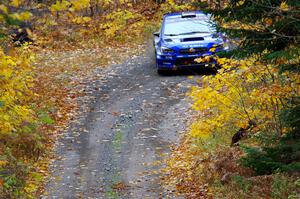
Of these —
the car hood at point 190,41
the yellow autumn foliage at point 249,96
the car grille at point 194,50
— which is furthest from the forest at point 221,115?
the car hood at point 190,41

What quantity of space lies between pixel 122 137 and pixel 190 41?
18.2 ft

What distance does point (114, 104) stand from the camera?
16.6m

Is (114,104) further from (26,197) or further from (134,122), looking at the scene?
(26,197)

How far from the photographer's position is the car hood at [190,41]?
17797 mm

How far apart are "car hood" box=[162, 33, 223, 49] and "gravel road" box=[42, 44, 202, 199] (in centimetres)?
124

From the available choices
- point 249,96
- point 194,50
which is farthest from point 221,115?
point 194,50

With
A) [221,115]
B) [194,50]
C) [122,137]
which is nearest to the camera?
[221,115]

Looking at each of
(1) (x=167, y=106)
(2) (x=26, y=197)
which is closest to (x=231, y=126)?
(1) (x=167, y=106)

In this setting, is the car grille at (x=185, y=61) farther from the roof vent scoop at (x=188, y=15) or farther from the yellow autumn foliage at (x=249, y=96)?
the yellow autumn foliage at (x=249, y=96)

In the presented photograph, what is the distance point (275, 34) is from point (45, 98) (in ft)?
35.0

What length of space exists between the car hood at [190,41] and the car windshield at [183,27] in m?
0.28

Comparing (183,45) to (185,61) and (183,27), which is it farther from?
(183,27)

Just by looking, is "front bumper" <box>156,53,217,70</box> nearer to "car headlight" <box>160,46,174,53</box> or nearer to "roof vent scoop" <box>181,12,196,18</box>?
"car headlight" <box>160,46,174,53</box>

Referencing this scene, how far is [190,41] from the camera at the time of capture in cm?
1806
